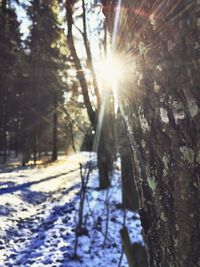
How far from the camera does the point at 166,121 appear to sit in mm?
1114

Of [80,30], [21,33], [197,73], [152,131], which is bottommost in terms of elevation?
[152,131]

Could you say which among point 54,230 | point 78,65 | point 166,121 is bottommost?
point 54,230

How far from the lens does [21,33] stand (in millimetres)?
21719

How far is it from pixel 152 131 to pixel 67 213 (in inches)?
325

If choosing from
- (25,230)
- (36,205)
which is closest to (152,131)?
(25,230)

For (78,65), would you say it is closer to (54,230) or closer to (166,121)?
(54,230)

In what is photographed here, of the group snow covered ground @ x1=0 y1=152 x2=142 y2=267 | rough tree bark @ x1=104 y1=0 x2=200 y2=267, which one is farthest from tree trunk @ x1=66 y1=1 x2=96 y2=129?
rough tree bark @ x1=104 y1=0 x2=200 y2=267

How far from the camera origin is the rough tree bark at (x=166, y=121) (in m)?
1.02

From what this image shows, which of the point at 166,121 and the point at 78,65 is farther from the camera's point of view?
the point at 78,65

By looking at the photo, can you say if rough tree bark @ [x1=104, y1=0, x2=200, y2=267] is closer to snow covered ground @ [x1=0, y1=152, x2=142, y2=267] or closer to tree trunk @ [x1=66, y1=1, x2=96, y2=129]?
snow covered ground @ [x1=0, y1=152, x2=142, y2=267]

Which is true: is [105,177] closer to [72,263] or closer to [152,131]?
[72,263]

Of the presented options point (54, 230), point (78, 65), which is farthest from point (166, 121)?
point (78, 65)

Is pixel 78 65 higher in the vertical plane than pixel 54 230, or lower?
higher

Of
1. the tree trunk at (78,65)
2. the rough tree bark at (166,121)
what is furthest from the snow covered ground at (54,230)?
the rough tree bark at (166,121)
